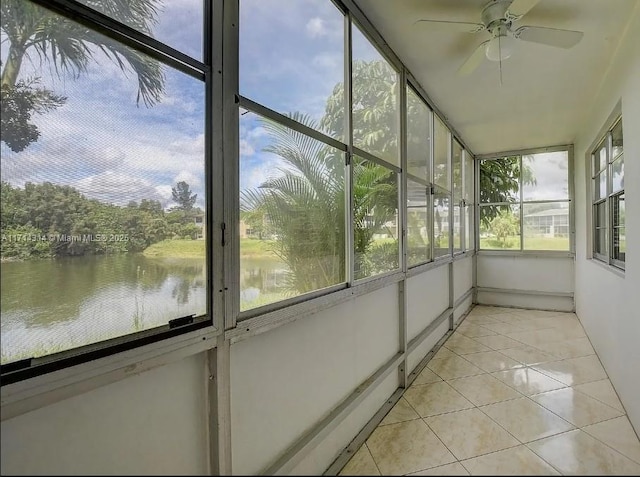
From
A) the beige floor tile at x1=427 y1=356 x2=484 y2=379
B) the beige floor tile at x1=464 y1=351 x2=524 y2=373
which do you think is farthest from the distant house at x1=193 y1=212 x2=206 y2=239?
the beige floor tile at x1=464 y1=351 x2=524 y2=373

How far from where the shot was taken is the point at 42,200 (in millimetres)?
810

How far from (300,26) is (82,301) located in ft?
4.96

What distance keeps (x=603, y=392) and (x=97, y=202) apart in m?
3.42

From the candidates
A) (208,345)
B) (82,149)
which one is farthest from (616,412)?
(82,149)

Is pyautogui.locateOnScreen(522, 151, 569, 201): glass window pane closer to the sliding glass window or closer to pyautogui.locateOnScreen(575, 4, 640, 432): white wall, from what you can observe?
pyautogui.locateOnScreen(575, 4, 640, 432): white wall

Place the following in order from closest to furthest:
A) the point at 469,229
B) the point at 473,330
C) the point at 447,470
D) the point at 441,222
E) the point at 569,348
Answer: the point at 447,470
the point at 569,348
the point at 441,222
the point at 473,330
the point at 469,229

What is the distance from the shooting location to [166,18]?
3.57ft

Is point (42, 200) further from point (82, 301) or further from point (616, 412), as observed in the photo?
point (616, 412)

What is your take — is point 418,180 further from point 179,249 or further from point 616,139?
point 179,249

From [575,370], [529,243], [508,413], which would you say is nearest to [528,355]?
[575,370]

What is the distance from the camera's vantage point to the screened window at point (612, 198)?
9.23ft

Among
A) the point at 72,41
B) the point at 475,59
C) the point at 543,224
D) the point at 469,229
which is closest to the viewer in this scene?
the point at 72,41

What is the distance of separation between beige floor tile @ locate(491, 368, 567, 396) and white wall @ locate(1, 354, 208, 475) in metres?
2.07

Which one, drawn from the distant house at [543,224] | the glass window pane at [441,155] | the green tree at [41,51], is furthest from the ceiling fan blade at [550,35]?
the distant house at [543,224]
